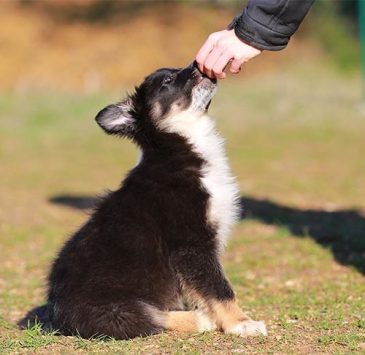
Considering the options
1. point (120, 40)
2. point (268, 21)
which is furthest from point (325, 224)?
point (120, 40)

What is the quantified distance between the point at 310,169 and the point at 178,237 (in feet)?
24.2

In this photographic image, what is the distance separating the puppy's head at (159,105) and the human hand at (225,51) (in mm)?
571

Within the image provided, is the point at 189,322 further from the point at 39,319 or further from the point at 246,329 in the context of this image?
the point at 39,319

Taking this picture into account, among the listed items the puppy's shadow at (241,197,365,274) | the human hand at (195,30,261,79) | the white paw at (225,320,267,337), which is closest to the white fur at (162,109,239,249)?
the white paw at (225,320,267,337)

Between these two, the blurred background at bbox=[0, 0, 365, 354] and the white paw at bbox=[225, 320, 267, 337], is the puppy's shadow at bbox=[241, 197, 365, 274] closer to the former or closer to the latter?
the blurred background at bbox=[0, 0, 365, 354]

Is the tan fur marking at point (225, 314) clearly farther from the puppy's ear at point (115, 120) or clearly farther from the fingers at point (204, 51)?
the fingers at point (204, 51)

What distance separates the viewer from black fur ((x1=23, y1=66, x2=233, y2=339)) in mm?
4988

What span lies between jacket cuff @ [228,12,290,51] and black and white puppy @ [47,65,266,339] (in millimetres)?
865

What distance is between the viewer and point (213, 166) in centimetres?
544

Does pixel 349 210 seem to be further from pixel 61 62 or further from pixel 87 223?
pixel 61 62

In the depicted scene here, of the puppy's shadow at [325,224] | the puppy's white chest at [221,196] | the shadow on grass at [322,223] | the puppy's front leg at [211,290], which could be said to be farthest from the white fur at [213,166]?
the puppy's shadow at [325,224]

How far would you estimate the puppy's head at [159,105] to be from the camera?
5480 mm

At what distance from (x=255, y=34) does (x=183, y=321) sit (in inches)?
72.7

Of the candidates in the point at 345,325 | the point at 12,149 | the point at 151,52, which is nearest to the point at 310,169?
the point at 12,149
